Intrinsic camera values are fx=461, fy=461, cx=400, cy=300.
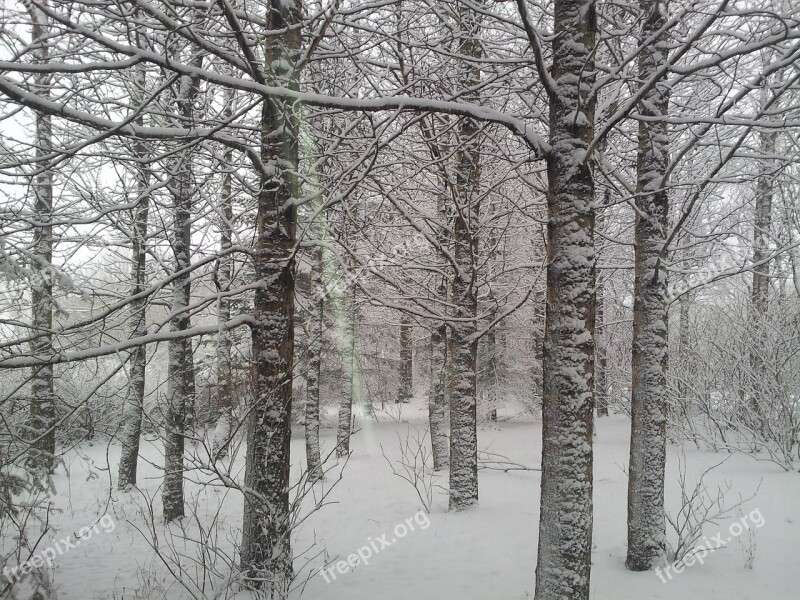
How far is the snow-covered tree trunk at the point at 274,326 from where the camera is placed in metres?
3.82

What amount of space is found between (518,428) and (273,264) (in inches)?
564

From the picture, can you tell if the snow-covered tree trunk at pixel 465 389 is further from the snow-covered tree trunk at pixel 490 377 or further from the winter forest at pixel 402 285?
the snow-covered tree trunk at pixel 490 377

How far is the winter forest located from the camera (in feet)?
10.3

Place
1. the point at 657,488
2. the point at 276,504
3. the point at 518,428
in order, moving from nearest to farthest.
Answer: the point at 276,504 → the point at 657,488 → the point at 518,428

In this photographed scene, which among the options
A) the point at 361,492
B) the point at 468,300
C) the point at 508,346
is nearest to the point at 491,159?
the point at 468,300

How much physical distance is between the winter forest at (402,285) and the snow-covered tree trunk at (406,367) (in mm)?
8207

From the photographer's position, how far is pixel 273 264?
13.0ft

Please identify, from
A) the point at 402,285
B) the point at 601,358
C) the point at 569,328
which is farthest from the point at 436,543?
the point at 601,358

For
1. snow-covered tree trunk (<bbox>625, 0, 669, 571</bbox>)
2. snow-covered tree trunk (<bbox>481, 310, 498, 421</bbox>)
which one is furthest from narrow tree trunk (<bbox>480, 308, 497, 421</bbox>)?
snow-covered tree trunk (<bbox>625, 0, 669, 571</bbox>)

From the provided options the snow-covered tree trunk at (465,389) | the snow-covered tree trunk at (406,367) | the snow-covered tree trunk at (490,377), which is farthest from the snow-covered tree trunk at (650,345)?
the snow-covered tree trunk at (406,367)

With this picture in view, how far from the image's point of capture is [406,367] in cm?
2180

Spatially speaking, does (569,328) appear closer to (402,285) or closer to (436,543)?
(402,285)

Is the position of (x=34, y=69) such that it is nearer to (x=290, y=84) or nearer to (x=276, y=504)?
(x=290, y=84)

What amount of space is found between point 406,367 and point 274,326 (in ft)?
59.5
